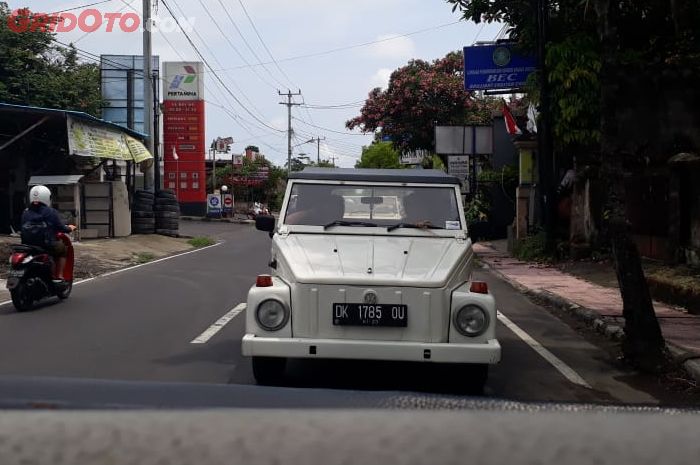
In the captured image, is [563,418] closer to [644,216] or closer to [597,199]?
[644,216]

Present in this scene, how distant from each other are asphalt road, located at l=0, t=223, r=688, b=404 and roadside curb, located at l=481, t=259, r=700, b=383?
12.9 inches

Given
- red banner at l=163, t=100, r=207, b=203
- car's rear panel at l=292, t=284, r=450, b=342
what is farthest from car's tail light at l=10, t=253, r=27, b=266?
red banner at l=163, t=100, r=207, b=203

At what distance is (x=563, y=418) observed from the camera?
1.69 metres

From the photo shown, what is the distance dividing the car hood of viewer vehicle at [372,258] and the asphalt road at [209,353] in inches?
33.0

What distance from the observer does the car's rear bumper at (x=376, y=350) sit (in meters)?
5.07

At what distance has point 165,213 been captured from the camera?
26906mm

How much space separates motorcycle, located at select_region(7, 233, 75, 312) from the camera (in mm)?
9430

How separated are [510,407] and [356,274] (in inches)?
133

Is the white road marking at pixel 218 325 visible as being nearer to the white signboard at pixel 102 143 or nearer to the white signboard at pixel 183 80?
the white signboard at pixel 102 143

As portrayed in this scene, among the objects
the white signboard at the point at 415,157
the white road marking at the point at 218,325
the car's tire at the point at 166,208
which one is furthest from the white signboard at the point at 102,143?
the white signboard at the point at 415,157

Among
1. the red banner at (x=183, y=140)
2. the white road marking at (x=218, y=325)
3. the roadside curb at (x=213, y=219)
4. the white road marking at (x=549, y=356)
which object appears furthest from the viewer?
the roadside curb at (x=213, y=219)

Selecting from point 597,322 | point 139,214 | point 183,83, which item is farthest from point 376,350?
point 183,83

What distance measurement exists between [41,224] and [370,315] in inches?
256

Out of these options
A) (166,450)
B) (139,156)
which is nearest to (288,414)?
(166,450)
